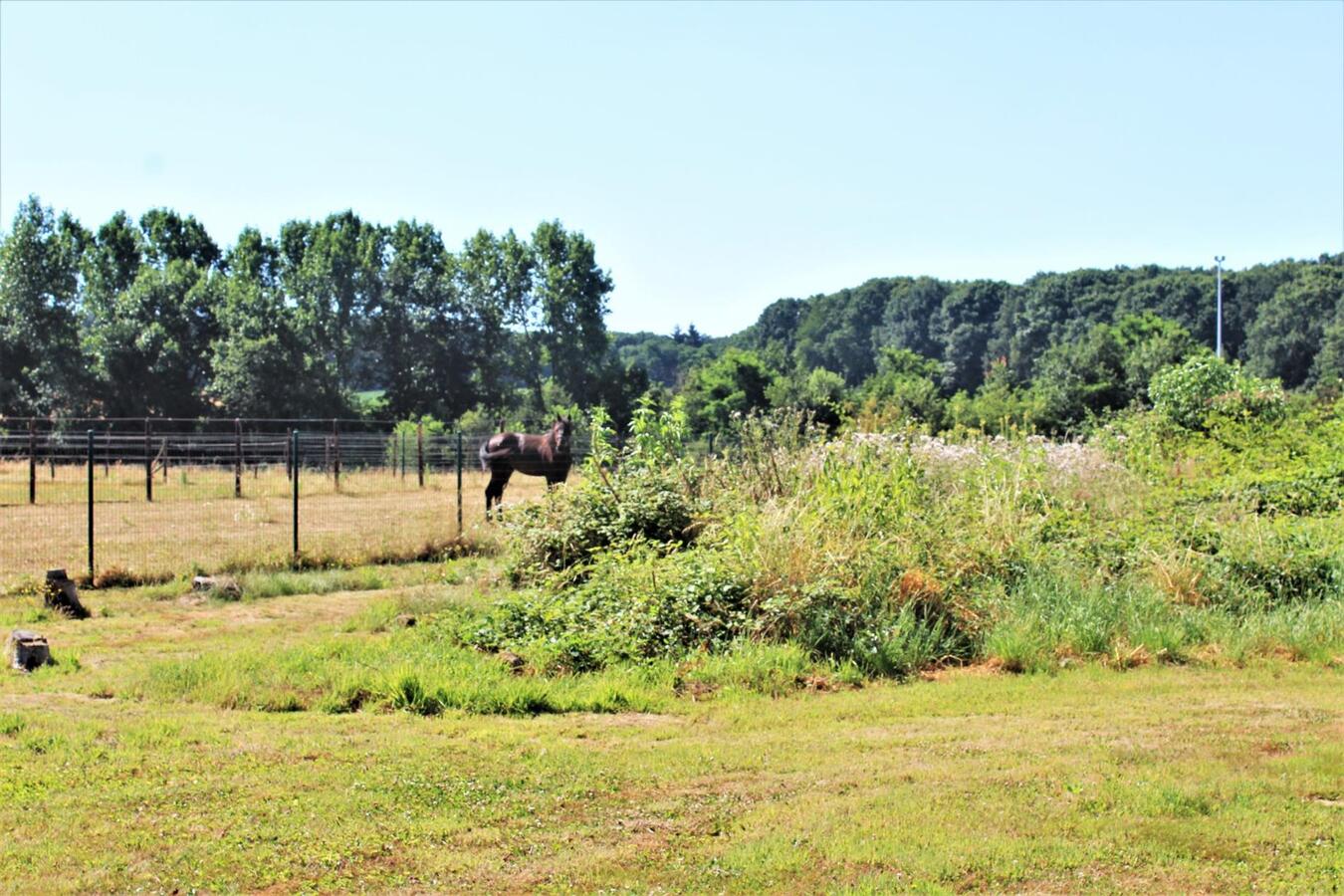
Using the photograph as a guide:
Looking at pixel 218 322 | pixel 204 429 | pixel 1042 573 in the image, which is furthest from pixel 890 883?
pixel 218 322

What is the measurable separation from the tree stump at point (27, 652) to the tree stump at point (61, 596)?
115 inches

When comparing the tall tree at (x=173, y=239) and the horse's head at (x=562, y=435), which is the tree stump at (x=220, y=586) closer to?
the horse's head at (x=562, y=435)

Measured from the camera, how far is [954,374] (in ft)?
358

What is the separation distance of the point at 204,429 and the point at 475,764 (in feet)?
173

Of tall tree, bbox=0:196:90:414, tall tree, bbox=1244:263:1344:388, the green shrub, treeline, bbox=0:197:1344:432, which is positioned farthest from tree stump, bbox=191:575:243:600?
tall tree, bbox=1244:263:1344:388

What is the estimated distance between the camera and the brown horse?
72.2 feet

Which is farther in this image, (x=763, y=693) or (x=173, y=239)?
(x=173, y=239)

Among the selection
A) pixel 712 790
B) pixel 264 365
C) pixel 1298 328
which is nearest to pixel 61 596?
pixel 712 790

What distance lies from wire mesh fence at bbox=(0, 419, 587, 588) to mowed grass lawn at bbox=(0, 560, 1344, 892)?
7.31 metres

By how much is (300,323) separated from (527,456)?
3900 cm

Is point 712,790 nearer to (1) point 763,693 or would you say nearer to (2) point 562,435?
(1) point 763,693

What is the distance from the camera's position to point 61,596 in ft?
40.6

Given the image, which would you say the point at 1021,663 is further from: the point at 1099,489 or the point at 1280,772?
the point at 1099,489

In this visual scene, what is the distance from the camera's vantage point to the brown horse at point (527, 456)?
2202 centimetres
